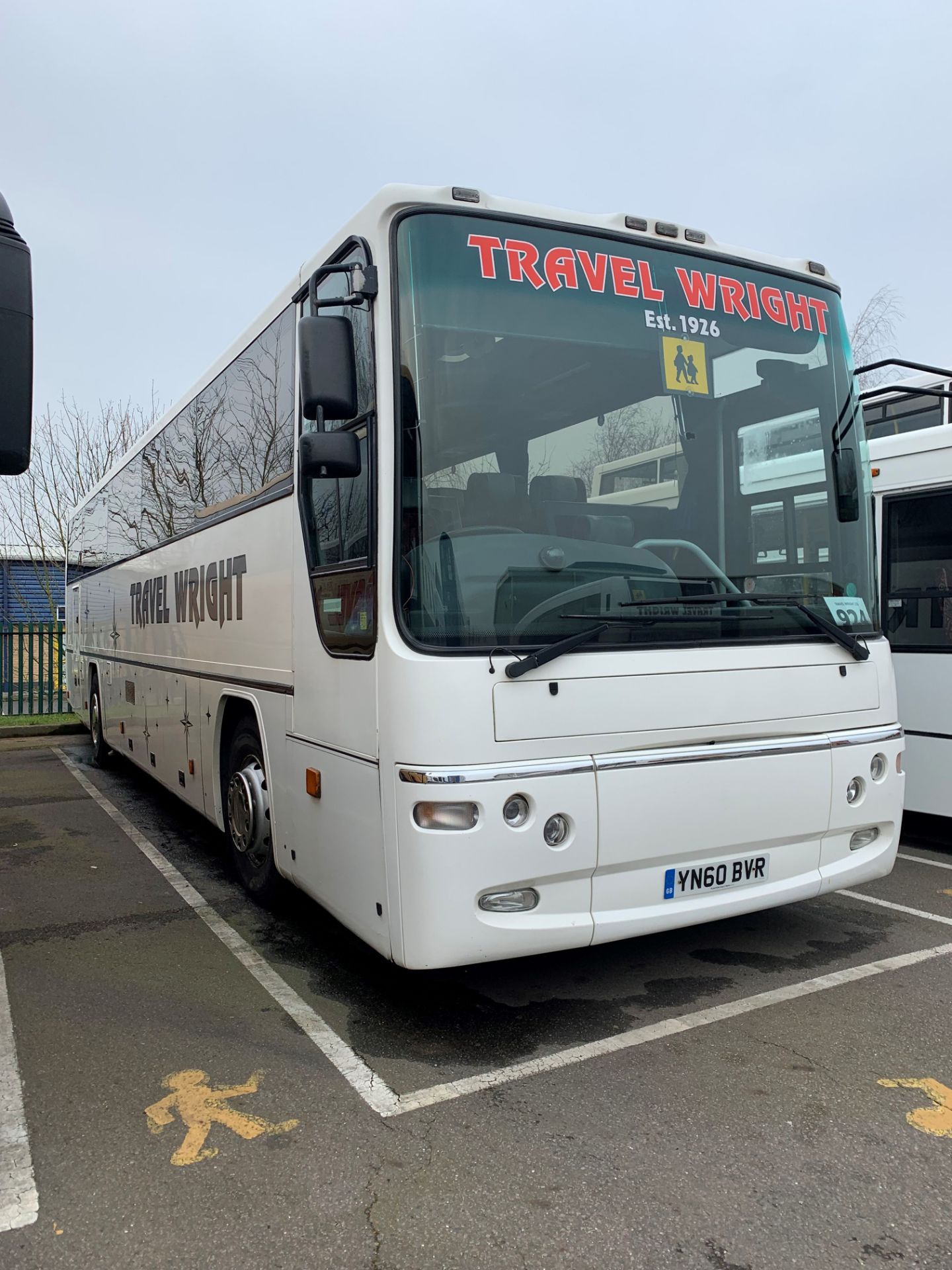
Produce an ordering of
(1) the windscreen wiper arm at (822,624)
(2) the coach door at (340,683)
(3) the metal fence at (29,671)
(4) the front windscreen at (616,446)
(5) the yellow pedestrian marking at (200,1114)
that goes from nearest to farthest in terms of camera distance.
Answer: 1. (5) the yellow pedestrian marking at (200,1114)
2. (4) the front windscreen at (616,446)
3. (2) the coach door at (340,683)
4. (1) the windscreen wiper arm at (822,624)
5. (3) the metal fence at (29,671)

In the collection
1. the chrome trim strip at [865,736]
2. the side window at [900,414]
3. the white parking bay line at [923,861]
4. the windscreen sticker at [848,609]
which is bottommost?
the white parking bay line at [923,861]

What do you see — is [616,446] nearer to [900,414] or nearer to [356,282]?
[356,282]

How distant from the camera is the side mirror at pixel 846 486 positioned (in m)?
4.46

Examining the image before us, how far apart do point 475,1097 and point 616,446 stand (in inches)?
99.1

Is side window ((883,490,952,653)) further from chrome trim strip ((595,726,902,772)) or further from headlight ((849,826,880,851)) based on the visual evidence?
headlight ((849,826,880,851))

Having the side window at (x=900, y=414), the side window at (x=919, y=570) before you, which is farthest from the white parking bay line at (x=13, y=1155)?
the side window at (x=900, y=414)

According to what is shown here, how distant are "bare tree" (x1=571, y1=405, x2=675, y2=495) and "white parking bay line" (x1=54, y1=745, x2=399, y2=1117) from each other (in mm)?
2340

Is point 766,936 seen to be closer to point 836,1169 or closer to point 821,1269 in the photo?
point 836,1169

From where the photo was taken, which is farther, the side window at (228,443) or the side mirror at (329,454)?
the side window at (228,443)

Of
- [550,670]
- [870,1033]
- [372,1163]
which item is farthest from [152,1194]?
[870,1033]

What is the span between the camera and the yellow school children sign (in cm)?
416

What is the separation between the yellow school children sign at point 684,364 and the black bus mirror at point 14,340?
2.48m

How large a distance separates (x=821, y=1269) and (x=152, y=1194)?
1.83 m

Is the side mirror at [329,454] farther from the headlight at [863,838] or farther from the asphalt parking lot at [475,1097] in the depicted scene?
the headlight at [863,838]
